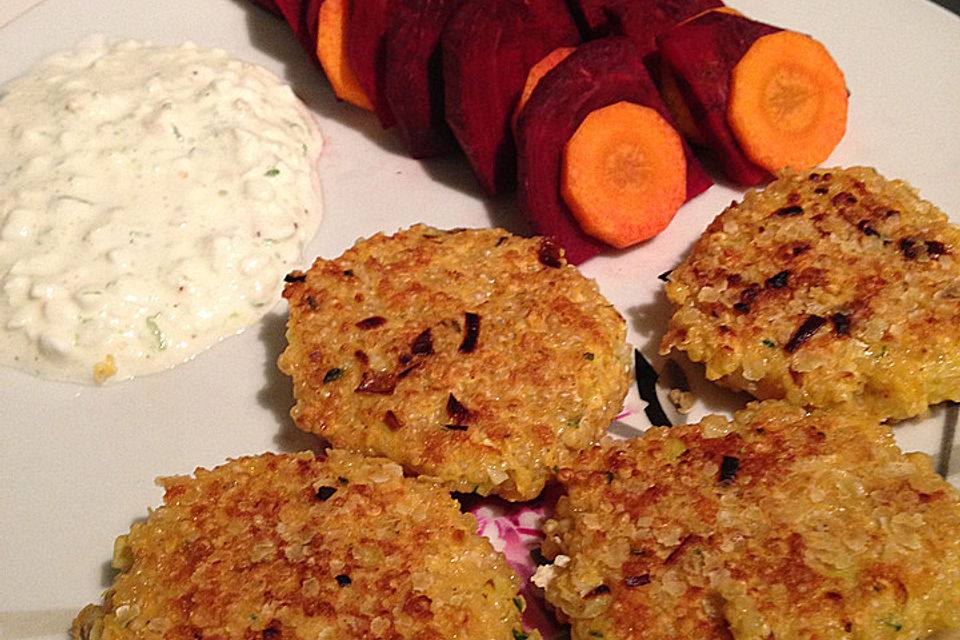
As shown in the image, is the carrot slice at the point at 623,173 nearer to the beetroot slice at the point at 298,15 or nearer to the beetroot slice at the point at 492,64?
the beetroot slice at the point at 492,64

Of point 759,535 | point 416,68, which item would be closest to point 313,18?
point 416,68

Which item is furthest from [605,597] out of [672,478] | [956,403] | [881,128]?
[881,128]

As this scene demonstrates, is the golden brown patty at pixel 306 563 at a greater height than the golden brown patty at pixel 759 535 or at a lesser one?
lesser

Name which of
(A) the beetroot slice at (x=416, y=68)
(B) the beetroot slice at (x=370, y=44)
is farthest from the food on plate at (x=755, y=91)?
(B) the beetroot slice at (x=370, y=44)

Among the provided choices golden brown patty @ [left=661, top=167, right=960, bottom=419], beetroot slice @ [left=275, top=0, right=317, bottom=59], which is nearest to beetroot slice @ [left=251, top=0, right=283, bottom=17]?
beetroot slice @ [left=275, top=0, right=317, bottom=59]

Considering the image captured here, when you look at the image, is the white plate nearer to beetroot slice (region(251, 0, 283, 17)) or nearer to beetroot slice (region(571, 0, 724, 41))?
beetroot slice (region(251, 0, 283, 17))

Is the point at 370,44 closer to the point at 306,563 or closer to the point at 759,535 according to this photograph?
the point at 306,563

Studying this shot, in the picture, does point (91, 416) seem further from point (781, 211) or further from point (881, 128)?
point (881, 128)
